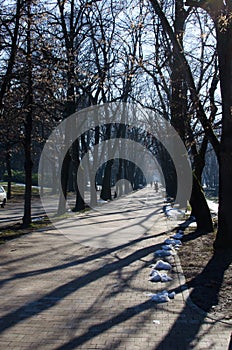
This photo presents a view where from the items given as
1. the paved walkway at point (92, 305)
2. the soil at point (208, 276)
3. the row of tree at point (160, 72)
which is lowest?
the paved walkway at point (92, 305)

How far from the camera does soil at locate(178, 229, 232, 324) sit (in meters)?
6.43

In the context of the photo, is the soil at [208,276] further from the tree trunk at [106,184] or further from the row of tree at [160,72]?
the tree trunk at [106,184]

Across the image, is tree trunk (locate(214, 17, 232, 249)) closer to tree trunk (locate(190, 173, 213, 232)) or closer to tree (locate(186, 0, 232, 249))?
tree (locate(186, 0, 232, 249))

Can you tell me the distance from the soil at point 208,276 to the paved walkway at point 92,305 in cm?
21

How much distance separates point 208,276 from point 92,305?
2656 mm

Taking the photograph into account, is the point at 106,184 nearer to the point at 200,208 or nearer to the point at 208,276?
the point at 200,208

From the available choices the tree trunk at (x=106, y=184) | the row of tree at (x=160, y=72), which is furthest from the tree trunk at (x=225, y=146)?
the tree trunk at (x=106, y=184)

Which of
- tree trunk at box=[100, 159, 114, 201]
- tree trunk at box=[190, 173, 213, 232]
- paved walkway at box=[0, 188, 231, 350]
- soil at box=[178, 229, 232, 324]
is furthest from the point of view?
tree trunk at box=[100, 159, 114, 201]

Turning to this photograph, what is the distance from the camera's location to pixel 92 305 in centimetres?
656

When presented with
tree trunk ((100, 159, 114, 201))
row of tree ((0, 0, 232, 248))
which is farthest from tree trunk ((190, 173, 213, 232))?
tree trunk ((100, 159, 114, 201))

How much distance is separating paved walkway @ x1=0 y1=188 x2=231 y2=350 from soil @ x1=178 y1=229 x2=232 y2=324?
21 cm

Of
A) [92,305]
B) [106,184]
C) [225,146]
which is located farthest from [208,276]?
[106,184]

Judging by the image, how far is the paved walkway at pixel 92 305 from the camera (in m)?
5.14

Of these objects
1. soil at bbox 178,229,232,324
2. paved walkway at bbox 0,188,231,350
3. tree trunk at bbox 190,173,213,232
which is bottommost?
paved walkway at bbox 0,188,231,350
